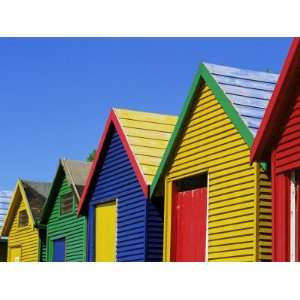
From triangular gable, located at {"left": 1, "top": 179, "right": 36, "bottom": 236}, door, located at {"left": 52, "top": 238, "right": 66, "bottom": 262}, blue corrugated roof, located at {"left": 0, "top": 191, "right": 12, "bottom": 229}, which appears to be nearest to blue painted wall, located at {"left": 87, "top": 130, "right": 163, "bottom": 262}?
door, located at {"left": 52, "top": 238, "right": 66, "bottom": 262}

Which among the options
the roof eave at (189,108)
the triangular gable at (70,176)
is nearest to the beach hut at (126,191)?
the roof eave at (189,108)

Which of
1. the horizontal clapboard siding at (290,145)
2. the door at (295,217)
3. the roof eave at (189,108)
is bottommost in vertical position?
the door at (295,217)

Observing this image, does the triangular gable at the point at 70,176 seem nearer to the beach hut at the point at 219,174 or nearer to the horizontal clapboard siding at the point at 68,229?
the horizontal clapboard siding at the point at 68,229

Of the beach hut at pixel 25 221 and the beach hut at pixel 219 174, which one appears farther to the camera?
the beach hut at pixel 25 221

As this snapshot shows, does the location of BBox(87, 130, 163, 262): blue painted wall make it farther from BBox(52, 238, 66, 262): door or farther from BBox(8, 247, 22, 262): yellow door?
BBox(8, 247, 22, 262): yellow door

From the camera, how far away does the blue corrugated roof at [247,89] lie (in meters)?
15.2

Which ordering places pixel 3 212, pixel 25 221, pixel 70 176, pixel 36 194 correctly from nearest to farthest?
pixel 70 176, pixel 25 221, pixel 36 194, pixel 3 212

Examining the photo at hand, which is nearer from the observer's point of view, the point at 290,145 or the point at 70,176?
the point at 290,145

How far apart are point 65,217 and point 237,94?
14023 millimetres

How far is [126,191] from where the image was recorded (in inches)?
822

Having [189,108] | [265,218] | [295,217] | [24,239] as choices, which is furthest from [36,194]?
[295,217]

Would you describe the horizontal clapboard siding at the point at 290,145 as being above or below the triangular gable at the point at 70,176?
below

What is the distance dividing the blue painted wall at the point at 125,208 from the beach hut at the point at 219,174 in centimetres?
133

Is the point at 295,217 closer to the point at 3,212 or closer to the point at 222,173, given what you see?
the point at 222,173
